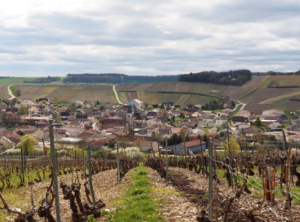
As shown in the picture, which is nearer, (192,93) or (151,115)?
(151,115)

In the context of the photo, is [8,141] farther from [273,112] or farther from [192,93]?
[192,93]

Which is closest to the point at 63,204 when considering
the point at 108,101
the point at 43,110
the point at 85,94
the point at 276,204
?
the point at 276,204

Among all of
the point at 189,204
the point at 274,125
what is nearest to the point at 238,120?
the point at 274,125

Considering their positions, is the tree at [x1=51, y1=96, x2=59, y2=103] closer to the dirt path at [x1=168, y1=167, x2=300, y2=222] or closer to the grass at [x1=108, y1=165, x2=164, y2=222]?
the dirt path at [x1=168, y1=167, x2=300, y2=222]

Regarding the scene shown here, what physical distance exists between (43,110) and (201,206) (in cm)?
10504

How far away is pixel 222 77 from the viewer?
131 meters

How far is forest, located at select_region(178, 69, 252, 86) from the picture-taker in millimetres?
124031

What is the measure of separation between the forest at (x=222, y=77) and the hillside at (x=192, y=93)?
256 centimetres

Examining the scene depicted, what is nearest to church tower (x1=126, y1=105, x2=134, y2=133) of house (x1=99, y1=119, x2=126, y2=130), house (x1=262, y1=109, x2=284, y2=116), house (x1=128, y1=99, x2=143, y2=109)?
house (x1=99, y1=119, x2=126, y2=130)

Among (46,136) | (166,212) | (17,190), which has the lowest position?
(46,136)

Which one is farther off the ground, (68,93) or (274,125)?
(68,93)

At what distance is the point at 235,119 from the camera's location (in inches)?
3179

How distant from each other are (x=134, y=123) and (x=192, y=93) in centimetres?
3937

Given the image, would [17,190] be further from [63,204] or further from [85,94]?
[85,94]
